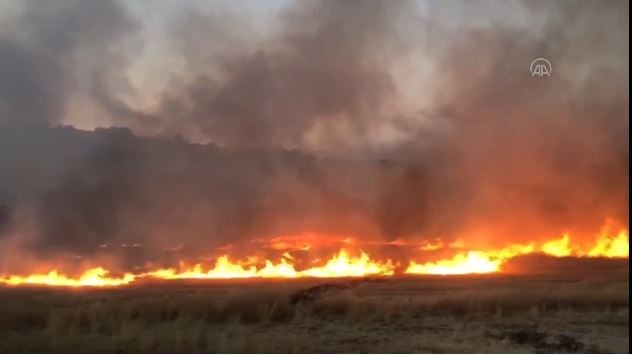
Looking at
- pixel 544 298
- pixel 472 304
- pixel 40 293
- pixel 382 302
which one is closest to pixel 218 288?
pixel 40 293

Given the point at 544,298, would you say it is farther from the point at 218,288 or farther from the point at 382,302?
the point at 218,288

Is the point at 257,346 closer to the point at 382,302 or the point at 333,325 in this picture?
the point at 333,325

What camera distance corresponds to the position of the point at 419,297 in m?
28.6

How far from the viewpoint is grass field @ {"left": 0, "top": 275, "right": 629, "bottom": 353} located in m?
19.1

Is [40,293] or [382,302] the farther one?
[40,293]

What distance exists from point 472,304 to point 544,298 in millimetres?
4847

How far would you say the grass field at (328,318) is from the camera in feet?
62.8

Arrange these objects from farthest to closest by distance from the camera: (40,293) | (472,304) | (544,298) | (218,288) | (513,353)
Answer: (218,288) → (40,293) → (544,298) → (472,304) → (513,353)

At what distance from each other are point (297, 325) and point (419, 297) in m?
7.94

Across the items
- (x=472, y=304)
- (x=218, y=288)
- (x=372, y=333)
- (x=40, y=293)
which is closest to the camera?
(x=372, y=333)

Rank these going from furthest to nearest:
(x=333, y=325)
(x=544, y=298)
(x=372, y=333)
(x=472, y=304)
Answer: (x=544, y=298), (x=472, y=304), (x=333, y=325), (x=372, y=333)

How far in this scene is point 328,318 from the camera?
2522cm

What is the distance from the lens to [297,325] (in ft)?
77.6

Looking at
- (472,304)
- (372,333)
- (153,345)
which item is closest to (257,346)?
(153,345)
